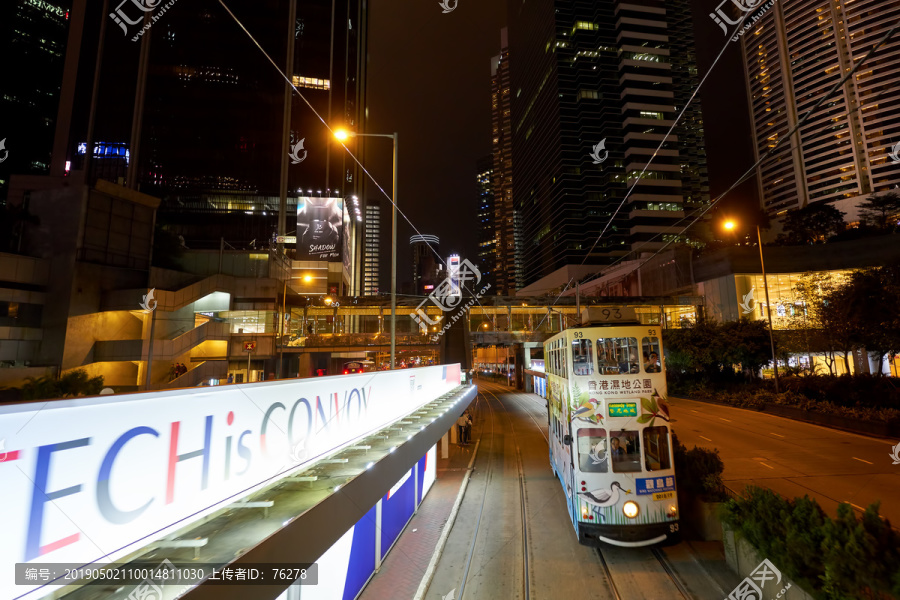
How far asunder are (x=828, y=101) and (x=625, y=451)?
127048 millimetres

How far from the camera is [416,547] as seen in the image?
10117 mm

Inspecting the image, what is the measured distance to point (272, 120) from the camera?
212 feet

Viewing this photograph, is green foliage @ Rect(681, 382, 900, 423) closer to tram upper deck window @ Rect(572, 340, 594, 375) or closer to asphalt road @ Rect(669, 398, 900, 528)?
asphalt road @ Rect(669, 398, 900, 528)

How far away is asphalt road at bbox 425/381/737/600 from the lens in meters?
8.12

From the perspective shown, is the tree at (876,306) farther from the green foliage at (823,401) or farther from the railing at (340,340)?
the railing at (340,340)

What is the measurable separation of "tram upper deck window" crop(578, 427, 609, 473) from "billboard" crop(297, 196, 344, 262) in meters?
46.6

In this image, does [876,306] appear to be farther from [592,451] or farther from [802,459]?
[592,451]

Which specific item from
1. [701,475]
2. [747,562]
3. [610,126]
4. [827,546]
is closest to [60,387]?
[701,475]

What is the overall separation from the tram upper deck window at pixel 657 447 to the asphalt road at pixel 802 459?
14.8ft

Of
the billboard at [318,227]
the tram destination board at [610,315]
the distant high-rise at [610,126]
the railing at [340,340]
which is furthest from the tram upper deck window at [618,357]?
the distant high-rise at [610,126]

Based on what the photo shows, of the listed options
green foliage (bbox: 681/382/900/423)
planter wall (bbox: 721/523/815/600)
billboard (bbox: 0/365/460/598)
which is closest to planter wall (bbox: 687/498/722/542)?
planter wall (bbox: 721/523/815/600)

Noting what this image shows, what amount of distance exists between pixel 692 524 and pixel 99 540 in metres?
12.6

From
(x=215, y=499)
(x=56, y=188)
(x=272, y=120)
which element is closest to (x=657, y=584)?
(x=215, y=499)

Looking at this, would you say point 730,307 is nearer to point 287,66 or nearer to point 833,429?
point 833,429
